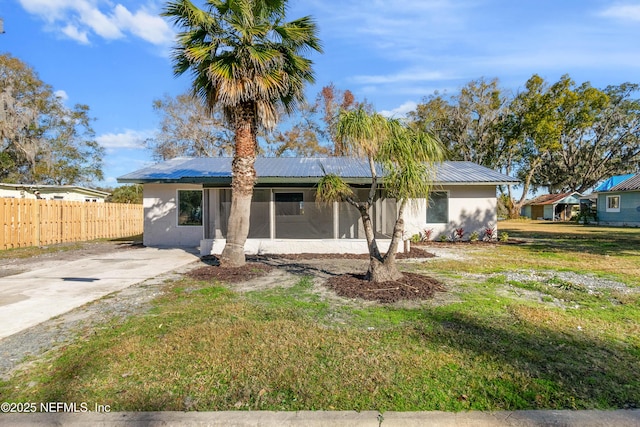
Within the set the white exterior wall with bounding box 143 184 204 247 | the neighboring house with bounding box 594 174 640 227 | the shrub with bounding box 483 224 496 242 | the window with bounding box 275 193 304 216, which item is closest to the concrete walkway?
the window with bounding box 275 193 304 216

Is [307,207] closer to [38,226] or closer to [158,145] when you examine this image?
[38,226]

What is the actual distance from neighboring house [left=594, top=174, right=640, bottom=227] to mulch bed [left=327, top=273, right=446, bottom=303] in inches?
1101

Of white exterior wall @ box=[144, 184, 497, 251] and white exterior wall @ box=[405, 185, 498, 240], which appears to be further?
white exterior wall @ box=[405, 185, 498, 240]

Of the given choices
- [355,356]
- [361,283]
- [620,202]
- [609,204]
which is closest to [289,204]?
[361,283]

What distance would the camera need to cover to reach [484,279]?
7.65 meters

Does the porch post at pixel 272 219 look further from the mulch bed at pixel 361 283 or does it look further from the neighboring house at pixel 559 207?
the neighboring house at pixel 559 207

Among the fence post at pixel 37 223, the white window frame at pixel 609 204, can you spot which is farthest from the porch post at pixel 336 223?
the white window frame at pixel 609 204

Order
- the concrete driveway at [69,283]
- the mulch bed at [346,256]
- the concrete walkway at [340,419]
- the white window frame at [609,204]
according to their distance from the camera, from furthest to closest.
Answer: the white window frame at [609,204]
the mulch bed at [346,256]
the concrete driveway at [69,283]
the concrete walkway at [340,419]

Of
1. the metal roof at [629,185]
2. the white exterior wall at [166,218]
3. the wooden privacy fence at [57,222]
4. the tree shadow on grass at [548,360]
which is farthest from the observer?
the metal roof at [629,185]

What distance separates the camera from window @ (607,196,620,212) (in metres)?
27.9

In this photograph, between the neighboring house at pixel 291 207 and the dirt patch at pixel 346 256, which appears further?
the neighboring house at pixel 291 207

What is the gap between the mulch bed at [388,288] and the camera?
6066 mm

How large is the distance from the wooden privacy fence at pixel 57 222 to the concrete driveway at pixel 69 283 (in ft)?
14.5

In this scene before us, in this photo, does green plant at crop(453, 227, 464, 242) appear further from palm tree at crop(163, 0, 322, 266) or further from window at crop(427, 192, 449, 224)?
palm tree at crop(163, 0, 322, 266)
